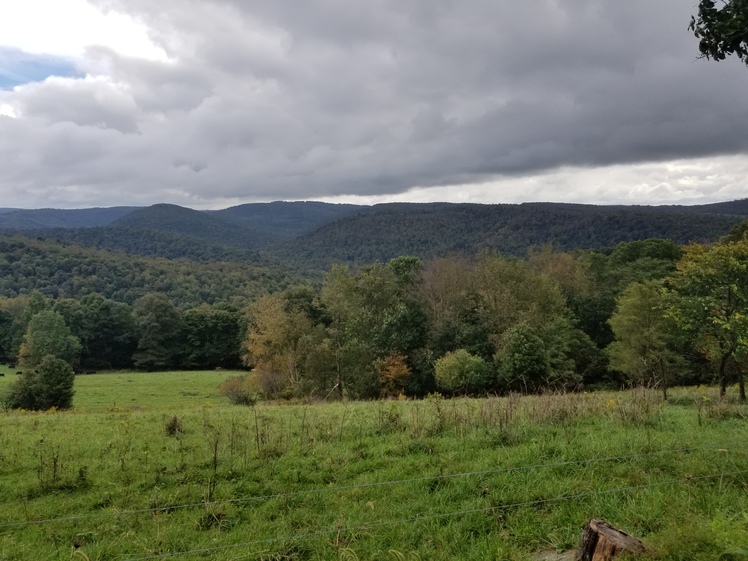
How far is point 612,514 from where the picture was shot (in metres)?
5.52

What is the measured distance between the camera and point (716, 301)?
20.5 meters

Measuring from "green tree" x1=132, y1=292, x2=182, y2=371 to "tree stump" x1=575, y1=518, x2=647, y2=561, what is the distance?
73928 mm

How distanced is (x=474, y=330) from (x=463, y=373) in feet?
19.9

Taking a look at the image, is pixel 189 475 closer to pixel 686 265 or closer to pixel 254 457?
pixel 254 457

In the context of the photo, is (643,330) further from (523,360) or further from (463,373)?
(463,373)

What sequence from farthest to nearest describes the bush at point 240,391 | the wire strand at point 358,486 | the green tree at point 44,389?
the bush at point 240,391
the green tree at point 44,389
the wire strand at point 358,486

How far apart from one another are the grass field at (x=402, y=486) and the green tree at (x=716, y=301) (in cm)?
1273

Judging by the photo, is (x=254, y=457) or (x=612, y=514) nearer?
(x=612, y=514)

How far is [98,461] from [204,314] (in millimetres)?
65864

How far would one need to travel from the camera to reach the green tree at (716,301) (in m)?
20.4

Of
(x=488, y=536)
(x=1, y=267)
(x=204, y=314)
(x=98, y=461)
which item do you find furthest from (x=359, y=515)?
(x=1, y=267)

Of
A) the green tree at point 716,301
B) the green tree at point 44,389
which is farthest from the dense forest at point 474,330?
the green tree at point 44,389

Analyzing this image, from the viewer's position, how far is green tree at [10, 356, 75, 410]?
30.5 metres

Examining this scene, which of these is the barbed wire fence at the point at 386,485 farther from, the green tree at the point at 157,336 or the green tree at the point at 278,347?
the green tree at the point at 157,336
